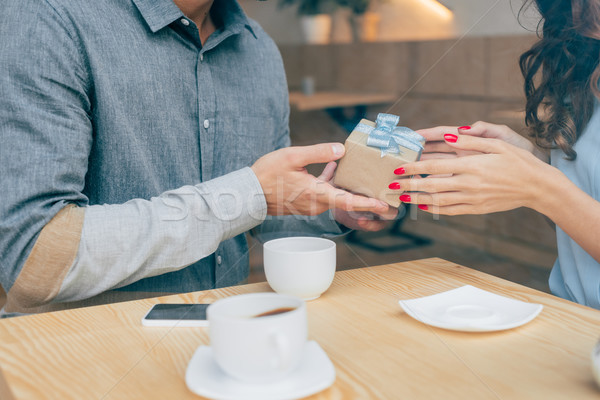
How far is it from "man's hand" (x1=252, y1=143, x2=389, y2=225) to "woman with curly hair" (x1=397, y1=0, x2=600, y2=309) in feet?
0.26

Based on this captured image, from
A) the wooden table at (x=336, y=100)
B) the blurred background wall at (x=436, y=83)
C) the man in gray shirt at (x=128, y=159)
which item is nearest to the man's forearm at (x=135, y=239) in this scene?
the man in gray shirt at (x=128, y=159)

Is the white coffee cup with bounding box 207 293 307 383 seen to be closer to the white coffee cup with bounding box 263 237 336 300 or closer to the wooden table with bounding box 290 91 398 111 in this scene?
the white coffee cup with bounding box 263 237 336 300

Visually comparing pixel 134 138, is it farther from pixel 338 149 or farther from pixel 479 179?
pixel 479 179

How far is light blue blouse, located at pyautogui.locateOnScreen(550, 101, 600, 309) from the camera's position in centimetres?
83

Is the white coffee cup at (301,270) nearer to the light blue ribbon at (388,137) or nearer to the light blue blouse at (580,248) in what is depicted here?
the light blue ribbon at (388,137)

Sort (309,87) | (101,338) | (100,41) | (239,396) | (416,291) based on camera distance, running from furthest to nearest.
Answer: (309,87), (100,41), (416,291), (101,338), (239,396)

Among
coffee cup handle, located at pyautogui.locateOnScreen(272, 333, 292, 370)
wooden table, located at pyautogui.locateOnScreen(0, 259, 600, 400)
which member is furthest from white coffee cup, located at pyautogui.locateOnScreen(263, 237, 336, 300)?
coffee cup handle, located at pyautogui.locateOnScreen(272, 333, 292, 370)

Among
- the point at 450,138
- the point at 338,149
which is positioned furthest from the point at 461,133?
the point at 338,149

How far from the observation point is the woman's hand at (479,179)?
76 centimetres

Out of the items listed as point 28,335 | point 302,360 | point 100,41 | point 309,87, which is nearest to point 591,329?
point 302,360

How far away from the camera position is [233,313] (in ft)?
1.59

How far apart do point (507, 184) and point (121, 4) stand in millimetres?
677

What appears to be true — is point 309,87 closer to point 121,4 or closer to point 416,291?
point 121,4

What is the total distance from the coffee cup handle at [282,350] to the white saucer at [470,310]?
0.71 ft
